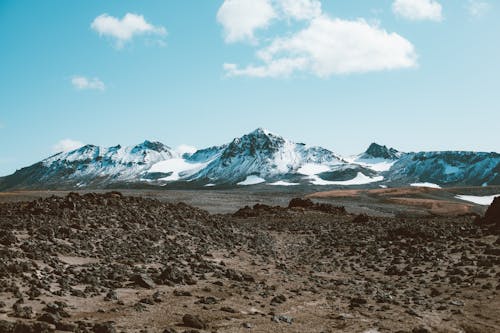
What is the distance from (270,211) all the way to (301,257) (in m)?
28.7

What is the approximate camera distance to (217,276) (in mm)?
17812

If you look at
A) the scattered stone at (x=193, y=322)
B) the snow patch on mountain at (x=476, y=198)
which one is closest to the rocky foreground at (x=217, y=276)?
the scattered stone at (x=193, y=322)

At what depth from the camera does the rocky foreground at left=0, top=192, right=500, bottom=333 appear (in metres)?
11.9

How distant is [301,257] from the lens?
25906 millimetres

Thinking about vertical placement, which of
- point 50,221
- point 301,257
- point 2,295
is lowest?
point 301,257

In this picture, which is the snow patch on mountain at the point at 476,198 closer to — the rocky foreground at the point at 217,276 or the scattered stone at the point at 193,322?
the rocky foreground at the point at 217,276

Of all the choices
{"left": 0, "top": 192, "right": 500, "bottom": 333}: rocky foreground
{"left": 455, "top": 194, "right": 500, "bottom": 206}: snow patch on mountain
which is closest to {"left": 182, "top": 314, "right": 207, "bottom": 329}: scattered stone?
{"left": 0, "top": 192, "right": 500, "bottom": 333}: rocky foreground

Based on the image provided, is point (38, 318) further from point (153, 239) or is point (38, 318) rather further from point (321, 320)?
point (153, 239)

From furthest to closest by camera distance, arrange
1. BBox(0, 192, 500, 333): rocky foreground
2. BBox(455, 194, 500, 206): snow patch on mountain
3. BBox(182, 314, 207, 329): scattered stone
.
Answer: BBox(455, 194, 500, 206): snow patch on mountain → BBox(0, 192, 500, 333): rocky foreground → BBox(182, 314, 207, 329): scattered stone

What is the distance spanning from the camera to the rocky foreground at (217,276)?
39.2 feet

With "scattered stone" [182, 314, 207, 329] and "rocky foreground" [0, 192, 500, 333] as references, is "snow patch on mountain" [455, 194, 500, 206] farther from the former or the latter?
"scattered stone" [182, 314, 207, 329]

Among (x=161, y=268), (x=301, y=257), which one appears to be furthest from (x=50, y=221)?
(x=301, y=257)

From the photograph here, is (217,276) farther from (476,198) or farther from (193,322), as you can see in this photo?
(476,198)

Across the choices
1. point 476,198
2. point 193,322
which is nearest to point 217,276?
point 193,322
